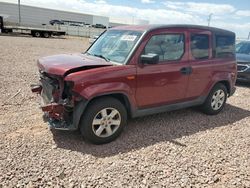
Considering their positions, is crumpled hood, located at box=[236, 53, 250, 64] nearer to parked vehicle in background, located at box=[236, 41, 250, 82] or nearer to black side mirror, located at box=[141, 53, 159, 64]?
parked vehicle in background, located at box=[236, 41, 250, 82]

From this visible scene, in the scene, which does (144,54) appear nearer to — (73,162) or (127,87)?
(127,87)

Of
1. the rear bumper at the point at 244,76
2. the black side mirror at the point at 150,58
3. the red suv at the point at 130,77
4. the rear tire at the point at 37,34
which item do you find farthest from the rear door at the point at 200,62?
the rear tire at the point at 37,34

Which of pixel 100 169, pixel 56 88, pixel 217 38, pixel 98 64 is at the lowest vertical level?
pixel 100 169

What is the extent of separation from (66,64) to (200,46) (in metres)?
2.78

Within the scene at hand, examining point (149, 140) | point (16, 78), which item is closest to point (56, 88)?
point (149, 140)

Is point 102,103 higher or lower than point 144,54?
lower

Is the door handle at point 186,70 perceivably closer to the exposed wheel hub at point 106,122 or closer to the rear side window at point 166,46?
the rear side window at point 166,46

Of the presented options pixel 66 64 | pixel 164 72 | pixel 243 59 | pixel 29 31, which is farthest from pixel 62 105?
pixel 29 31

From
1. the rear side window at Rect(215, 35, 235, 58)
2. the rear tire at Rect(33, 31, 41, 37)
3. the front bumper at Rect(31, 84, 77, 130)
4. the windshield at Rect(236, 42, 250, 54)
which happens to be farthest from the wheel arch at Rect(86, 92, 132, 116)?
the rear tire at Rect(33, 31, 41, 37)

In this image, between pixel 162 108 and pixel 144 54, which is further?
pixel 162 108

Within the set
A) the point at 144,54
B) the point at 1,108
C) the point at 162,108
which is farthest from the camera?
the point at 1,108

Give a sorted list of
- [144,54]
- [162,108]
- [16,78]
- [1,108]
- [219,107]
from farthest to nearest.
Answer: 1. [16,78]
2. [219,107]
3. [1,108]
4. [162,108]
5. [144,54]

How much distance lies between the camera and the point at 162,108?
15.4ft

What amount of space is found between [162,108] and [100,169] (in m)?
1.84
